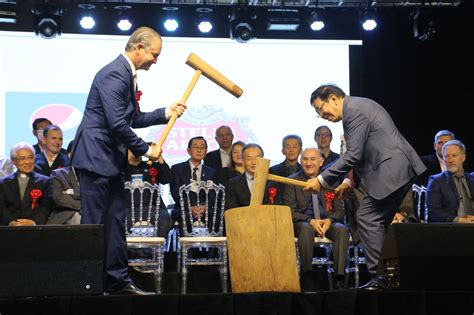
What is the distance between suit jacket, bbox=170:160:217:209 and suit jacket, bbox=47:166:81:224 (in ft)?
3.40

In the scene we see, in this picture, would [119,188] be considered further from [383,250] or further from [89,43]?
[89,43]

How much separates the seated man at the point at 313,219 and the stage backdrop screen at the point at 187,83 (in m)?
2.01

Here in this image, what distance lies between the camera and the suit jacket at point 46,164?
7.71 metres

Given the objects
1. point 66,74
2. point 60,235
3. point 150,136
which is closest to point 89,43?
point 66,74

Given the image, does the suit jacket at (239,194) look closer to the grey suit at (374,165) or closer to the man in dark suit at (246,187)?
the man in dark suit at (246,187)

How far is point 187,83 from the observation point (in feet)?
30.2

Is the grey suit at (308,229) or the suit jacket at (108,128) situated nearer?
the suit jacket at (108,128)

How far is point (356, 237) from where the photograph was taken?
695 centimetres

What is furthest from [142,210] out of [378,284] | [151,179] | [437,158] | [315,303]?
[437,158]

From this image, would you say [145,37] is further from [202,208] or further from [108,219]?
[202,208]

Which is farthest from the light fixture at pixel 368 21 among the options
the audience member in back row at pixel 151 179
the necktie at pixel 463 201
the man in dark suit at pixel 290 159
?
the audience member in back row at pixel 151 179

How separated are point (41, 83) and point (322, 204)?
3785 mm

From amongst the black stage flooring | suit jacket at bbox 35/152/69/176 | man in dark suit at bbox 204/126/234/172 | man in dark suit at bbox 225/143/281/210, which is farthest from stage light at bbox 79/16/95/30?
the black stage flooring

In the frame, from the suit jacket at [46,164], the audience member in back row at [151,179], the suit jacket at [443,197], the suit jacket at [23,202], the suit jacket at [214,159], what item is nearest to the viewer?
the suit jacket at [23,202]
